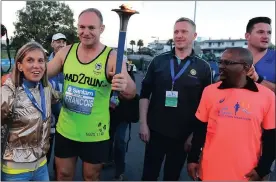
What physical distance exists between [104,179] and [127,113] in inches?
38.7

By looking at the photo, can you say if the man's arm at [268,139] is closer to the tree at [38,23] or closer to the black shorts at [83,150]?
the black shorts at [83,150]

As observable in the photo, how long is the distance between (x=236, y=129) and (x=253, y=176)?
1.21ft

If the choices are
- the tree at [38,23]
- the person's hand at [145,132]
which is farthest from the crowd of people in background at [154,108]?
the tree at [38,23]

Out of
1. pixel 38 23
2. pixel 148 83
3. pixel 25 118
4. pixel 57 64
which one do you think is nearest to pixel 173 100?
pixel 148 83

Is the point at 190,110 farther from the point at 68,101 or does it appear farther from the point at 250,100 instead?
the point at 68,101

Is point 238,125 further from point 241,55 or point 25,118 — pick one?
point 25,118

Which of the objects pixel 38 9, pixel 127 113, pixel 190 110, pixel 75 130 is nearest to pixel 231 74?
pixel 190 110

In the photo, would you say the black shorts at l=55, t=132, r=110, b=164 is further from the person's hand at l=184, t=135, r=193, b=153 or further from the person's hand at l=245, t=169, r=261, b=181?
the person's hand at l=245, t=169, r=261, b=181

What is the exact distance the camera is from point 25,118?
2.20 m

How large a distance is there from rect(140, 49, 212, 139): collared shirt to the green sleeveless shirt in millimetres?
574

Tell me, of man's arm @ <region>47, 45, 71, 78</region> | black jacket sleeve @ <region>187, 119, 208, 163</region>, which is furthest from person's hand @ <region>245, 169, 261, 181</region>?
man's arm @ <region>47, 45, 71, 78</region>

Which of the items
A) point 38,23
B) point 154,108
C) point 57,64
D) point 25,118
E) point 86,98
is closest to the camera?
point 25,118

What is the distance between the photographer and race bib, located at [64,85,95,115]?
265cm

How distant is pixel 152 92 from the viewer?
316 cm
